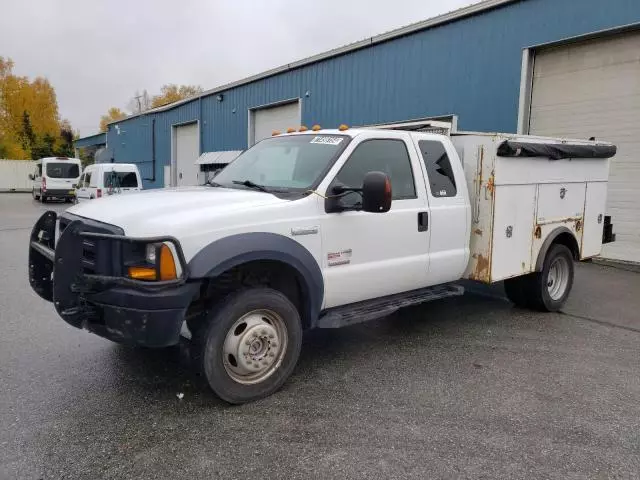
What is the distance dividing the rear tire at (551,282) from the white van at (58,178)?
26268 mm

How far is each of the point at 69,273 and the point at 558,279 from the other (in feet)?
18.4

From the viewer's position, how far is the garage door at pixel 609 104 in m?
9.23

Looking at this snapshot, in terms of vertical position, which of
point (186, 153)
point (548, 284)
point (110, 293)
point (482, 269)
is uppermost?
point (186, 153)

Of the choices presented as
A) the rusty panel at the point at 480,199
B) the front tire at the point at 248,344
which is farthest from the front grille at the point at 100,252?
the rusty panel at the point at 480,199

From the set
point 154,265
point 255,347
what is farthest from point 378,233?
point 154,265

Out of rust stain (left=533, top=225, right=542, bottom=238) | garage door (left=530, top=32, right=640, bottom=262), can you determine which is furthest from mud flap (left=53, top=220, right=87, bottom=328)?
garage door (left=530, top=32, right=640, bottom=262)

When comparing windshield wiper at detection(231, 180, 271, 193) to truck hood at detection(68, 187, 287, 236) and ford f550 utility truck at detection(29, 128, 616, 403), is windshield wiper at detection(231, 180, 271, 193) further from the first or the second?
truck hood at detection(68, 187, 287, 236)

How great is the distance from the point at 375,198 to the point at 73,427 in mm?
2562

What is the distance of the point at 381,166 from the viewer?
4648 mm

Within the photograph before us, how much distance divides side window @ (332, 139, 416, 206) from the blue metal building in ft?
21.7

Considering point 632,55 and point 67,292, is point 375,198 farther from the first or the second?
point 632,55

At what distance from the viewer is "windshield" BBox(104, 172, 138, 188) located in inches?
674

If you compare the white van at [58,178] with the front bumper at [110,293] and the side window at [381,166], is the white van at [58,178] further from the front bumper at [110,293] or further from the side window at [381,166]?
the side window at [381,166]

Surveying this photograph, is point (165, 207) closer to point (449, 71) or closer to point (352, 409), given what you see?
point (352, 409)
